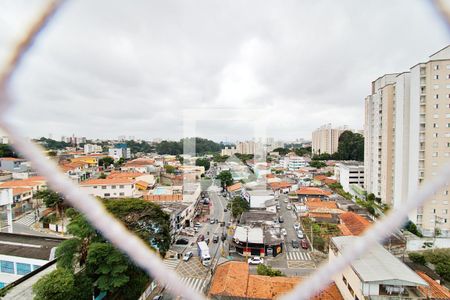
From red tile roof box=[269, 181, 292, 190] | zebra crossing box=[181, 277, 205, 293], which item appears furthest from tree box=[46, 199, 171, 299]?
red tile roof box=[269, 181, 292, 190]

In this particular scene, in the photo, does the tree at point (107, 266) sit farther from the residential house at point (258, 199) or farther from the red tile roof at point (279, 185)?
the red tile roof at point (279, 185)

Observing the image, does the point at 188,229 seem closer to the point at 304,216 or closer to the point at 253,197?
the point at 253,197

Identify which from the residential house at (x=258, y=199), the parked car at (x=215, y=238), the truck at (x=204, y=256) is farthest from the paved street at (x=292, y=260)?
the residential house at (x=258, y=199)

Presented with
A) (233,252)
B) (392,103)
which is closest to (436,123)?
(392,103)

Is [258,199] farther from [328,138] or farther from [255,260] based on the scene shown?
[328,138]

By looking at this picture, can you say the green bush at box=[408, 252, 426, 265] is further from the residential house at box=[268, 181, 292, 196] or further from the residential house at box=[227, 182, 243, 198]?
the residential house at box=[268, 181, 292, 196]
